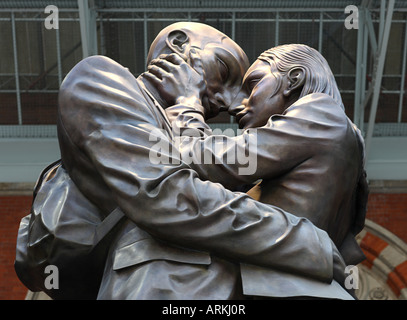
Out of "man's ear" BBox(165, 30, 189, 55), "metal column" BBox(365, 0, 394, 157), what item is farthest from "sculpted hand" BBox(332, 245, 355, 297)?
"metal column" BBox(365, 0, 394, 157)

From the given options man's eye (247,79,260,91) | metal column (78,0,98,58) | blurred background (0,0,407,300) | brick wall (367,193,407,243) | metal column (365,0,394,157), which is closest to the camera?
man's eye (247,79,260,91)

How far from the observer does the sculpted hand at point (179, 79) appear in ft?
12.1

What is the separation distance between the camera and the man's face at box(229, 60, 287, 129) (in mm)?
3654

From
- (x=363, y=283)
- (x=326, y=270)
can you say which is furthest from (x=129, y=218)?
(x=363, y=283)

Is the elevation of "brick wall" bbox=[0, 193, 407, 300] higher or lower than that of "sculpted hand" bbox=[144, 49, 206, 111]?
lower

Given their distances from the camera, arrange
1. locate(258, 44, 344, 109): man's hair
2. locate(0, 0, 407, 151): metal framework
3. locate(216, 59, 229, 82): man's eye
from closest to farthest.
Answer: locate(258, 44, 344, 109): man's hair, locate(216, 59, 229, 82): man's eye, locate(0, 0, 407, 151): metal framework

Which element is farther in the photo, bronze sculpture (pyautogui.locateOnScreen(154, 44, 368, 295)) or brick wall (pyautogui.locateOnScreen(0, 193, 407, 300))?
brick wall (pyautogui.locateOnScreen(0, 193, 407, 300))

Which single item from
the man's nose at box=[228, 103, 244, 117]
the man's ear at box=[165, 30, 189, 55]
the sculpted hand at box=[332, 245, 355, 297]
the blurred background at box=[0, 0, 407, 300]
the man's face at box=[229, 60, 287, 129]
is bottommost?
the blurred background at box=[0, 0, 407, 300]

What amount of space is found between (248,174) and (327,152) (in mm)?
303

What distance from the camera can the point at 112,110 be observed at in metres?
3.27

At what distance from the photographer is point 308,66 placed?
12.0ft

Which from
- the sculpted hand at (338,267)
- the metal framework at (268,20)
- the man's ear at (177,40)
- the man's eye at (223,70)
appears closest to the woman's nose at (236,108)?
the man's eye at (223,70)

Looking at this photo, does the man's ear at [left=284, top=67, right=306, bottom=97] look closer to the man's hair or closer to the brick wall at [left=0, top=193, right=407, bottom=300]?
the man's hair

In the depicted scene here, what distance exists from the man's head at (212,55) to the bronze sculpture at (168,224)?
56cm
